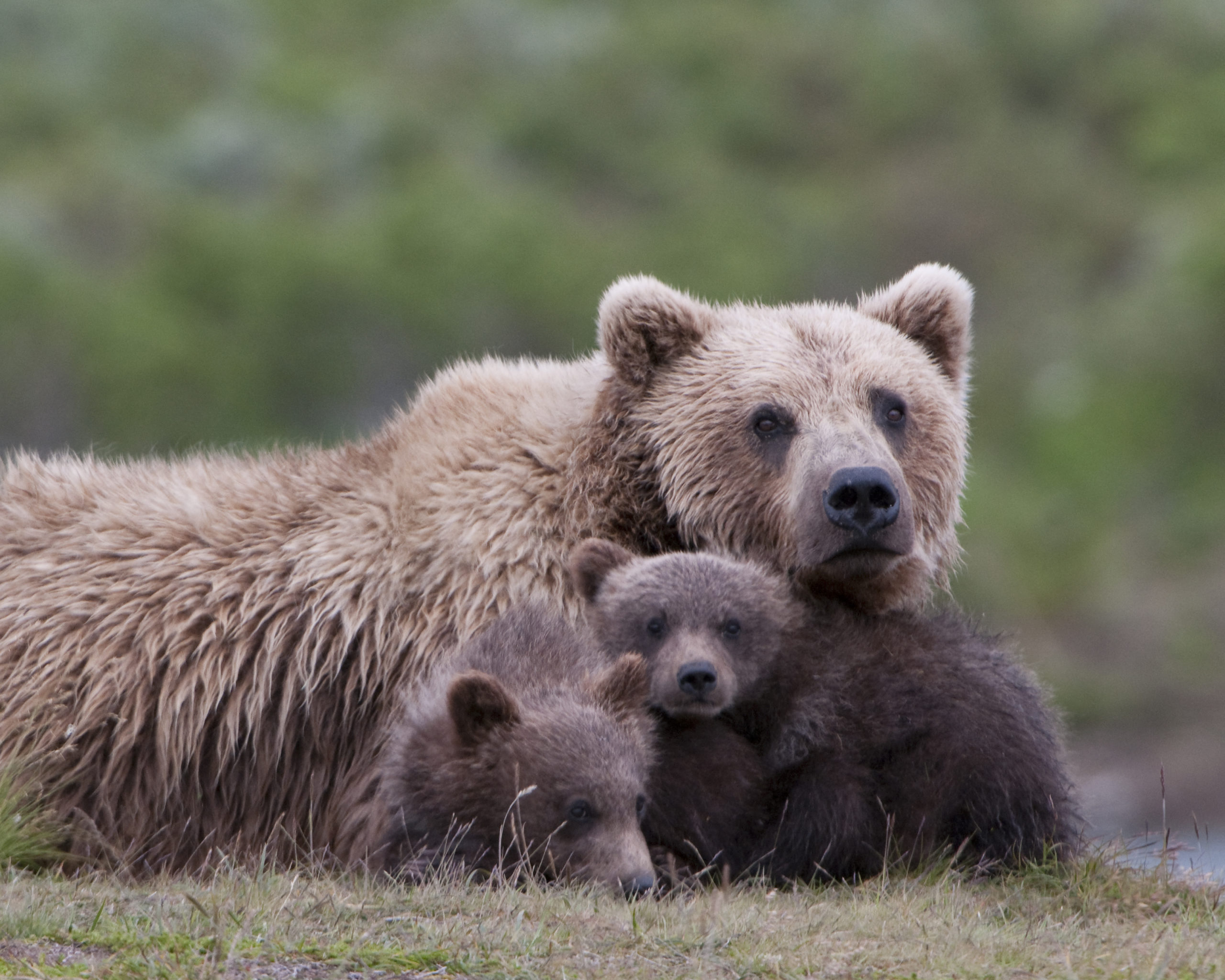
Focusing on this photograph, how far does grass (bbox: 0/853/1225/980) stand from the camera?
4.67 m

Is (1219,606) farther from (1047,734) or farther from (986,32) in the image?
(986,32)

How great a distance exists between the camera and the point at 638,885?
18.8 ft

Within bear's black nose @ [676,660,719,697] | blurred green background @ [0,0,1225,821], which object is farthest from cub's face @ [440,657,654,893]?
blurred green background @ [0,0,1225,821]

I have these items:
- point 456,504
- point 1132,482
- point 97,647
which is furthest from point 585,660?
point 1132,482

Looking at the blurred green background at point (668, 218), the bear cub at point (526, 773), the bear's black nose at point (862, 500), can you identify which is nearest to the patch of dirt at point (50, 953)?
the bear cub at point (526, 773)

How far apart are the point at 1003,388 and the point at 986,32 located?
120 feet

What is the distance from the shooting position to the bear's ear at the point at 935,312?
752 cm

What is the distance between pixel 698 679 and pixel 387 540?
54.4 inches

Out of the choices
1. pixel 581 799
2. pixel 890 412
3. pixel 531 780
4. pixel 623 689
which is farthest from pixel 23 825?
pixel 890 412

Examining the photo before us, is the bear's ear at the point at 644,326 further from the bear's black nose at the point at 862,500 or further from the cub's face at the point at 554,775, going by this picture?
the cub's face at the point at 554,775

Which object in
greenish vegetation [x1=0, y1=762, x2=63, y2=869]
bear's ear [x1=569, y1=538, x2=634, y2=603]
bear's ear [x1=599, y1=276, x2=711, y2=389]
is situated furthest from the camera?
bear's ear [x1=599, y1=276, x2=711, y2=389]

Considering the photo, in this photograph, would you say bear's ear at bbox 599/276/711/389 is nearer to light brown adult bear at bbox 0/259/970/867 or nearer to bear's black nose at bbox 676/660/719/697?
light brown adult bear at bbox 0/259/970/867

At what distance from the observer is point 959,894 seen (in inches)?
226

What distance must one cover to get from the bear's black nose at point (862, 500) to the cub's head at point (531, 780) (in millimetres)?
905
